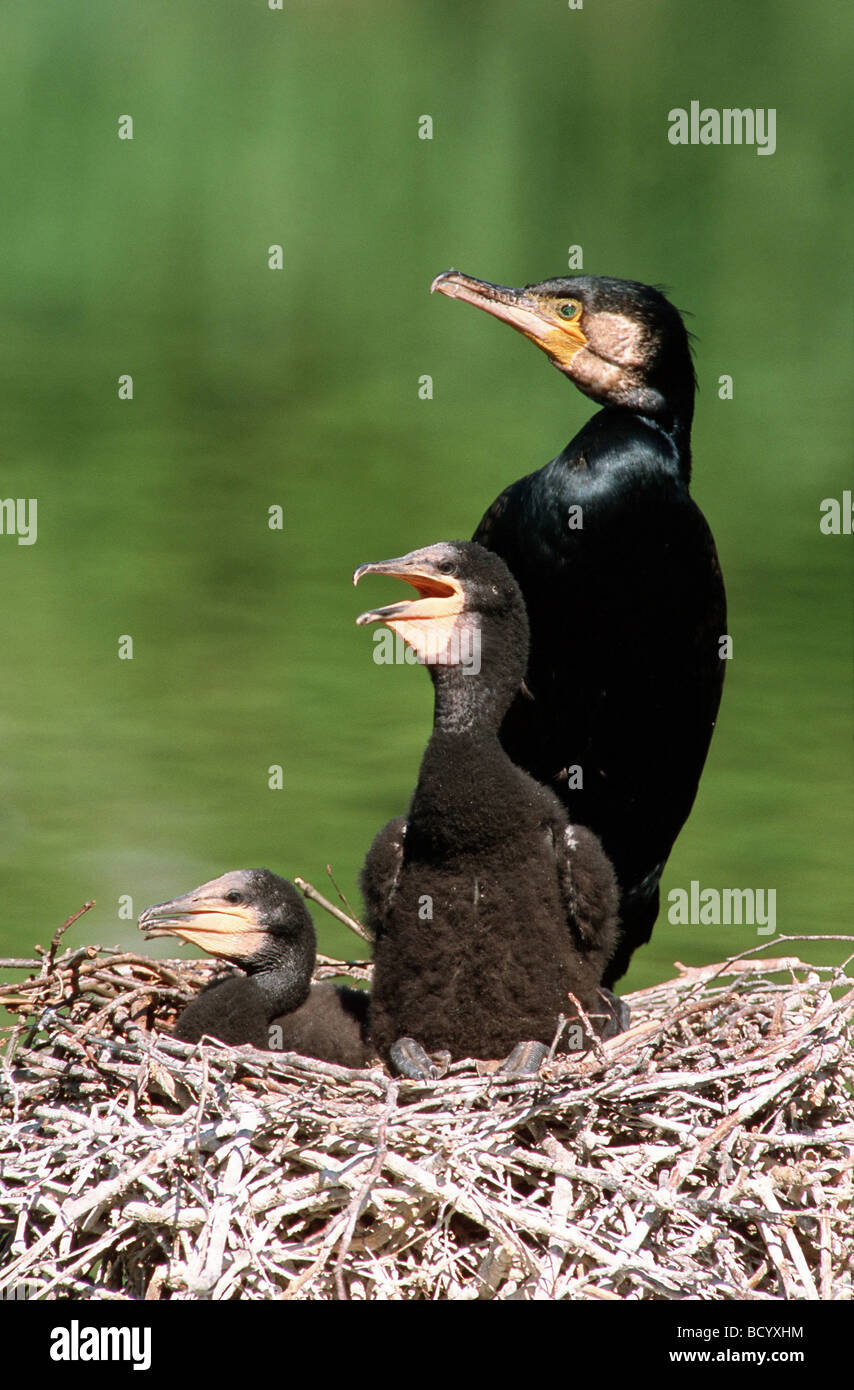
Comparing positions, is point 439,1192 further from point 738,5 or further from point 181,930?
point 738,5

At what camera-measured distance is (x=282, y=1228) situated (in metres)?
2.79

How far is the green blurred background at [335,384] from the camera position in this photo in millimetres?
6398

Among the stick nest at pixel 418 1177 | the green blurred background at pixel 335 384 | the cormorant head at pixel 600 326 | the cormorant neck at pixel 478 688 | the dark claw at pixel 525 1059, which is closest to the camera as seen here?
the stick nest at pixel 418 1177

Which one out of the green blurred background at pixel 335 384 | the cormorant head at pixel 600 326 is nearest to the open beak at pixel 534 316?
the cormorant head at pixel 600 326

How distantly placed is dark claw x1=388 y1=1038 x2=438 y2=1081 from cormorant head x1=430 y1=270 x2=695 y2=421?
1209 mm

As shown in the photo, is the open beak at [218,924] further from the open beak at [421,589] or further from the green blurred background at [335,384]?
the green blurred background at [335,384]

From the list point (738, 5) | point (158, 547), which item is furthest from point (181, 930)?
point (738, 5)

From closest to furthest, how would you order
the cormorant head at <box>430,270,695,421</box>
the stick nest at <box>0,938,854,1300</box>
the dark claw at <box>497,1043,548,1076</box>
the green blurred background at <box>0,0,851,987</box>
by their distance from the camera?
the stick nest at <box>0,938,854,1300</box>, the dark claw at <box>497,1043,548,1076</box>, the cormorant head at <box>430,270,695,421</box>, the green blurred background at <box>0,0,851,987</box>

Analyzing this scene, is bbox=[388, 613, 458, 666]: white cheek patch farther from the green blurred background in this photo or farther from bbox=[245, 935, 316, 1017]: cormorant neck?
the green blurred background

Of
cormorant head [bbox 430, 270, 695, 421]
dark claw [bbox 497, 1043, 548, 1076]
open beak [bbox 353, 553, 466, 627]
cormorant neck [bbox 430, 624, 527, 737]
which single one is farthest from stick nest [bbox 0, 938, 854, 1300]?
cormorant head [bbox 430, 270, 695, 421]

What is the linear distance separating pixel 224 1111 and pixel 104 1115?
0.23 m

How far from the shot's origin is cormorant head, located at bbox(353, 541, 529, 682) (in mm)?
3070

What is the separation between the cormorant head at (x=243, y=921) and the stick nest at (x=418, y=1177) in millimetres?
254

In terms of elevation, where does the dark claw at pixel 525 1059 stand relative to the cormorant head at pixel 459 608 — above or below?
below
